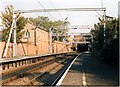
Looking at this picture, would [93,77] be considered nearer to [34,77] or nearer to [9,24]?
[34,77]

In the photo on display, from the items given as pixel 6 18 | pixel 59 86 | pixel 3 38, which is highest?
pixel 6 18

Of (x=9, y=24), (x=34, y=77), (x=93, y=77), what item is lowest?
(x=34, y=77)

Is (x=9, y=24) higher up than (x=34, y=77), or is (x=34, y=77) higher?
(x=9, y=24)

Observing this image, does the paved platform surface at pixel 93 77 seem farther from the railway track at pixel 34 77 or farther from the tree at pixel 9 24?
the tree at pixel 9 24

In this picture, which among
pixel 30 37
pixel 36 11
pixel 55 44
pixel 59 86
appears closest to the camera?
pixel 59 86

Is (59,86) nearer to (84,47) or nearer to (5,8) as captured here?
(5,8)

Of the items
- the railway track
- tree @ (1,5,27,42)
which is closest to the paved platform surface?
the railway track

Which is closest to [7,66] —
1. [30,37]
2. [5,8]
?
[5,8]

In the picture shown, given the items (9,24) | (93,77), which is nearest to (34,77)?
(93,77)

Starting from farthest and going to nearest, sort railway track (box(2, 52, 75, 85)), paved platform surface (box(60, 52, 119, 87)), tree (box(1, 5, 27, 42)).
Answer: tree (box(1, 5, 27, 42)) → railway track (box(2, 52, 75, 85)) → paved platform surface (box(60, 52, 119, 87))

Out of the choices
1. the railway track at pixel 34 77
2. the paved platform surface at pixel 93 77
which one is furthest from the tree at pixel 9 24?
the paved platform surface at pixel 93 77

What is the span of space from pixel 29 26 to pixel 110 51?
57136mm

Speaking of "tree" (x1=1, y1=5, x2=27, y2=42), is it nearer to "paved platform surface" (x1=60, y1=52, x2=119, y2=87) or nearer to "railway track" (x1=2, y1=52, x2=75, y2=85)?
"railway track" (x1=2, y1=52, x2=75, y2=85)

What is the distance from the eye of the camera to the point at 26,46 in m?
67.6
